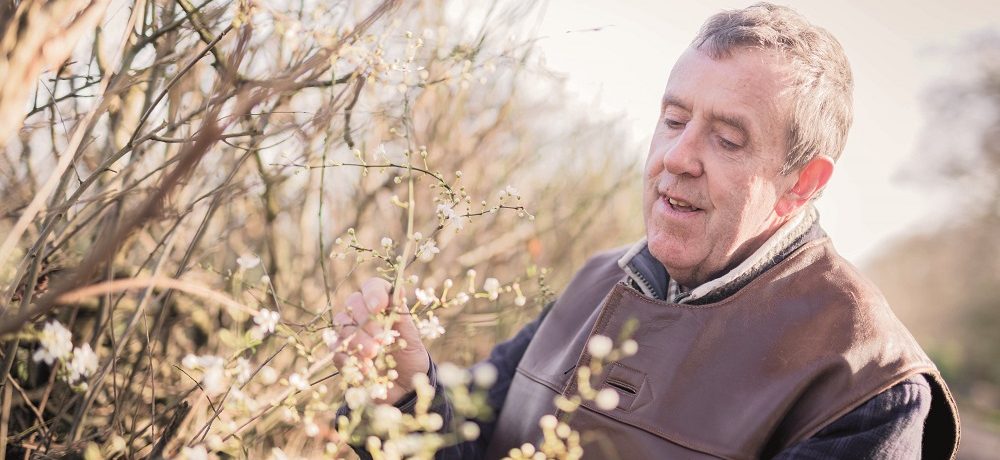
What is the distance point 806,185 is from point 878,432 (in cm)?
63

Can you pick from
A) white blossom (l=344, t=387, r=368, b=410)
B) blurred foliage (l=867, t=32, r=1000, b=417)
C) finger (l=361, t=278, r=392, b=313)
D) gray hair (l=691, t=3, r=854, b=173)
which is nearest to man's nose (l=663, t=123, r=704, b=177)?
gray hair (l=691, t=3, r=854, b=173)

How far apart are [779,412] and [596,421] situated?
0.39 metres

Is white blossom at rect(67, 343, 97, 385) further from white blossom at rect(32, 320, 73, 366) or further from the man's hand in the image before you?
the man's hand

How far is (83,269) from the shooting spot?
689 millimetres

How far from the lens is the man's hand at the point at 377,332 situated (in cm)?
127

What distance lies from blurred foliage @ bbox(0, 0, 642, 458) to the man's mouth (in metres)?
0.37

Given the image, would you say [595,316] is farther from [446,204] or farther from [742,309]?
[446,204]

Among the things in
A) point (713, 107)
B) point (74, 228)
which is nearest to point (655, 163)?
point (713, 107)

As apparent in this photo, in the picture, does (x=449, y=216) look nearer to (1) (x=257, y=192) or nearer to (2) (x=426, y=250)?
(2) (x=426, y=250)

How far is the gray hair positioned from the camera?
1723mm

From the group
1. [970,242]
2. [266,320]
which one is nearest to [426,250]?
[266,320]

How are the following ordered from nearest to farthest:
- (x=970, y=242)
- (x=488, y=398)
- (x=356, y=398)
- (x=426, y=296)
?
(x=356, y=398), (x=426, y=296), (x=488, y=398), (x=970, y=242)

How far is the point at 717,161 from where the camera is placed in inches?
68.2

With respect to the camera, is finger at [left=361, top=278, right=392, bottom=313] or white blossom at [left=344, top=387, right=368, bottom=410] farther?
finger at [left=361, top=278, right=392, bottom=313]
